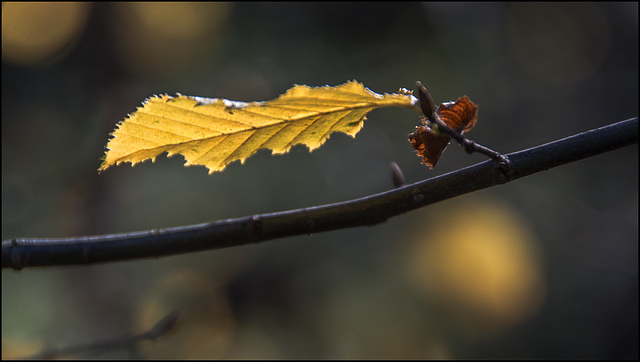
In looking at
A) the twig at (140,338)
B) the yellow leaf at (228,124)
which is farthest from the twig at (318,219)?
the twig at (140,338)

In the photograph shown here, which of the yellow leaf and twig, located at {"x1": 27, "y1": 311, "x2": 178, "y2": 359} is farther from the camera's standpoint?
twig, located at {"x1": 27, "y1": 311, "x2": 178, "y2": 359}

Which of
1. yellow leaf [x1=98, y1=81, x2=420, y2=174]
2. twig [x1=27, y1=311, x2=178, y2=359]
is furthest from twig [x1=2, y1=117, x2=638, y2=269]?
twig [x1=27, y1=311, x2=178, y2=359]

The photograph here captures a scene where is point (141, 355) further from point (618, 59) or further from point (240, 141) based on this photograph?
point (618, 59)

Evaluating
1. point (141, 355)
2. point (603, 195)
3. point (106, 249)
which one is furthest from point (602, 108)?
point (106, 249)

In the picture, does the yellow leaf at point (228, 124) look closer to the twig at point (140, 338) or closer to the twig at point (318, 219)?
the twig at point (318, 219)

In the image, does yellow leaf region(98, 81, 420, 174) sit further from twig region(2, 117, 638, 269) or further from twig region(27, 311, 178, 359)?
twig region(27, 311, 178, 359)

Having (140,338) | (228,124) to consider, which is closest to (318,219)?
(228,124)

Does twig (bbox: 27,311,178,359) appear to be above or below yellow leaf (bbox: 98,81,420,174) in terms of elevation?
below
